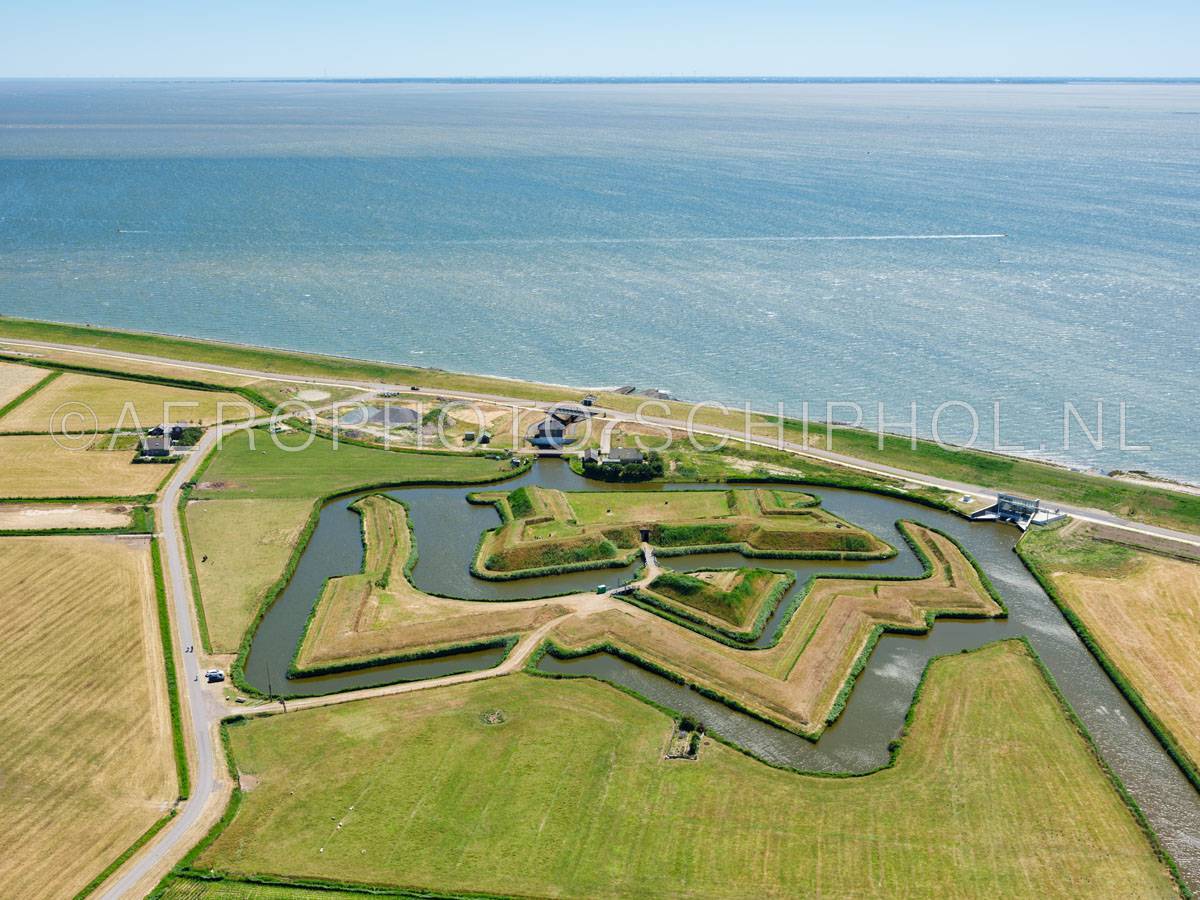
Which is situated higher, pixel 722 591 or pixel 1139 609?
pixel 722 591

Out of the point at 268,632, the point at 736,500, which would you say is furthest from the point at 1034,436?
the point at 268,632

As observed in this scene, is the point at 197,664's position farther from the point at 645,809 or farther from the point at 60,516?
the point at 645,809

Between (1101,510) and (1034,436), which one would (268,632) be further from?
(1034,436)

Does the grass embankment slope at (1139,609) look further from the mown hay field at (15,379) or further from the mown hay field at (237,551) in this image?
the mown hay field at (15,379)

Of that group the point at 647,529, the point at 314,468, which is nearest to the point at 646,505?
the point at 647,529

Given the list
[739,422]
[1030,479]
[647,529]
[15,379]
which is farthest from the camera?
[15,379]

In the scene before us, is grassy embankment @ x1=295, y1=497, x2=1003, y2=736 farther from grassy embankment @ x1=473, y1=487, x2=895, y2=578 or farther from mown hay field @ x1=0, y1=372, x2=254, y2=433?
mown hay field @ x1=0, y1=372, x2=254, y2=433
